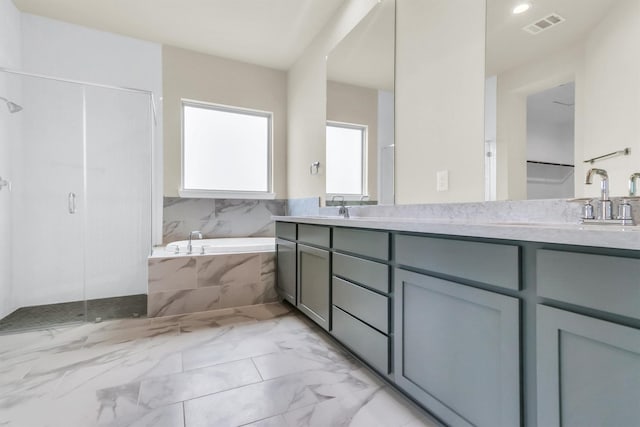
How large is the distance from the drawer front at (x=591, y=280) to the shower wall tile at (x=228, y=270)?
245 cm

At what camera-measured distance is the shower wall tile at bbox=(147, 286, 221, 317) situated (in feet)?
8.57

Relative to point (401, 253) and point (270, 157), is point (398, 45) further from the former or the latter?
point (270, 157)

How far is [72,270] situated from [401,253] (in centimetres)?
309

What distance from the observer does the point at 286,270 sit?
2760 mm

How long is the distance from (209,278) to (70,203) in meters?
1.46

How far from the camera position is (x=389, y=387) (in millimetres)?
1586

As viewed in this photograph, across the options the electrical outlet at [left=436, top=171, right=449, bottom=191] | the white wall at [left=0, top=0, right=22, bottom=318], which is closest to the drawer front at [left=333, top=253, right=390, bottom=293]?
the electrical outlet at [left=436, top=171, right=449, bottom=191]

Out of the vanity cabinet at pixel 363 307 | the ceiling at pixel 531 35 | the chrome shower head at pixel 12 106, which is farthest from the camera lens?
the chrome shower head at pixel 12 106

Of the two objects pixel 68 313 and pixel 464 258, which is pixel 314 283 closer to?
pixel 464 258

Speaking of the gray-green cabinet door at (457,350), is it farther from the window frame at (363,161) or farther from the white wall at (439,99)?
the window frame at (363,161)

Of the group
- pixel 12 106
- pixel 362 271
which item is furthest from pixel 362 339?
pixel 12 106

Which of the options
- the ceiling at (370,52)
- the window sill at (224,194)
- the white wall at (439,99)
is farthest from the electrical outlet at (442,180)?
the window sill at (224,194)

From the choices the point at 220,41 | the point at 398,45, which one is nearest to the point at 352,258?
the point at 398,45

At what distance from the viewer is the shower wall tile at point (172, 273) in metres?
2.62
